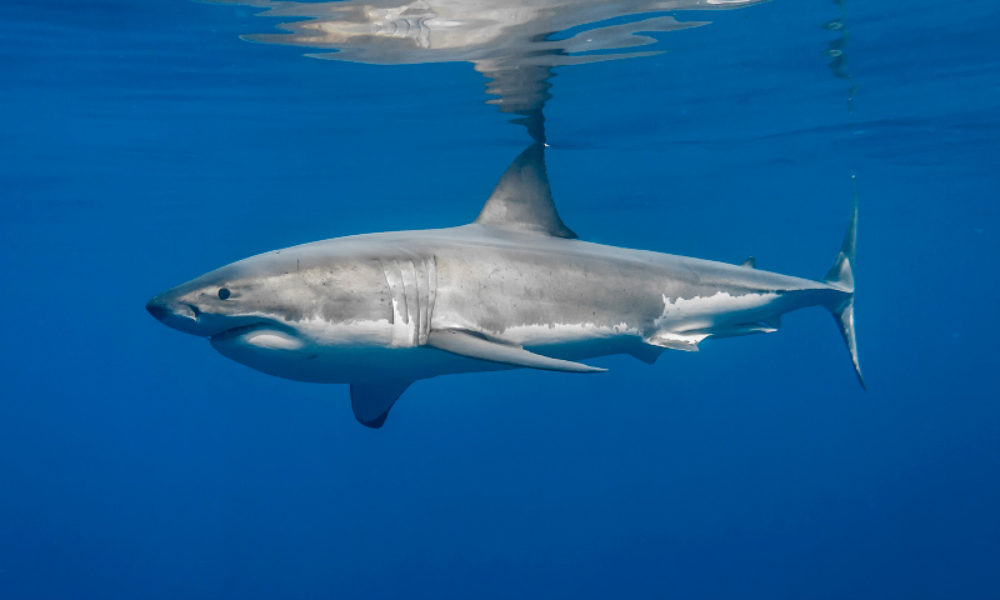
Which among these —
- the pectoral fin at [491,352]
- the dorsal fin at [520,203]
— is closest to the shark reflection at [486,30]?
the dorsal fin at [520,203]

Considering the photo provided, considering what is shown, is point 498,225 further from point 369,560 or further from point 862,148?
point 369,560

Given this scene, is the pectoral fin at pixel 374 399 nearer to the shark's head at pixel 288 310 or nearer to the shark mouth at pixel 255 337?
the shark's head at pixel 288 310

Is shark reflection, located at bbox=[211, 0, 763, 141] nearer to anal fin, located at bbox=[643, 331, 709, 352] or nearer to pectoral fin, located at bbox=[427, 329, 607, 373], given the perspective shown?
anal fin, located at bbox=[643, 331, 709, 352]

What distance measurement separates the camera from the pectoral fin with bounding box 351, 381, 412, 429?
17.6ft

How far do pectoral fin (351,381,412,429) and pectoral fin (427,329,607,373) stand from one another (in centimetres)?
124

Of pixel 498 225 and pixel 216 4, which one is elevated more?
pixel 216 4

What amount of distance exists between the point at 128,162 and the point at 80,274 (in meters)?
30.2

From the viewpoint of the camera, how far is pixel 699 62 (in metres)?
12.6

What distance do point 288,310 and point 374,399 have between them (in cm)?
196

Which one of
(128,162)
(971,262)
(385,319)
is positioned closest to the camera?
(385,319)

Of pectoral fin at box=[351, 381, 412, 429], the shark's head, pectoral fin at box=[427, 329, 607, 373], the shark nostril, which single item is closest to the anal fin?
pectoral fin at box=[427, 329, 607, 373]

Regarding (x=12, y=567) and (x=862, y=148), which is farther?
(x=12, y=567)

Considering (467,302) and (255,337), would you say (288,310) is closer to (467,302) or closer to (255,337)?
(255,337)

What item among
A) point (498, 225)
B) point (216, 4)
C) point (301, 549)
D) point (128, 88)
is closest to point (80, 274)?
point (301, 549)
